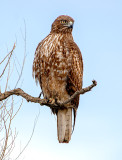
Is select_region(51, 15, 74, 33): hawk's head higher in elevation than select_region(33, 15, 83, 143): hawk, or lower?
higher

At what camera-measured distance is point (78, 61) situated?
22.9ft

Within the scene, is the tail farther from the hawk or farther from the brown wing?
the brown wing

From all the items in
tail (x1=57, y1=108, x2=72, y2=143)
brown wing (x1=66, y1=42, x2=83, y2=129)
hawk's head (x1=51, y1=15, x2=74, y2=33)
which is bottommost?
tail (x1=57, y1=108, x2=72, y2=143)

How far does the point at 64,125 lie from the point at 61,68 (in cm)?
134

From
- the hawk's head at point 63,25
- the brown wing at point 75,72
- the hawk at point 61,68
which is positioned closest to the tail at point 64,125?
the hawk at point 61,68

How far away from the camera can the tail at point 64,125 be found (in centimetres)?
730

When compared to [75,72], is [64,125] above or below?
below

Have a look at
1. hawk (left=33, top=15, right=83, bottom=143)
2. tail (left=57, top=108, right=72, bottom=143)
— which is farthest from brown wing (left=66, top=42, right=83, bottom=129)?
tail (left=57, top=108, right=72, bottom=143)

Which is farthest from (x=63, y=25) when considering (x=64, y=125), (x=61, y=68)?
(x=64, y=125)

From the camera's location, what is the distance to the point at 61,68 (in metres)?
6.72

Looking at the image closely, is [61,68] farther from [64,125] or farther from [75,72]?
[64,125]

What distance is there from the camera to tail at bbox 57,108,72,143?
730cm

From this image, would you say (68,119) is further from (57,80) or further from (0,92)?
(0,92)

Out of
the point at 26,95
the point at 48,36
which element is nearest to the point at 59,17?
the point at 48,36
